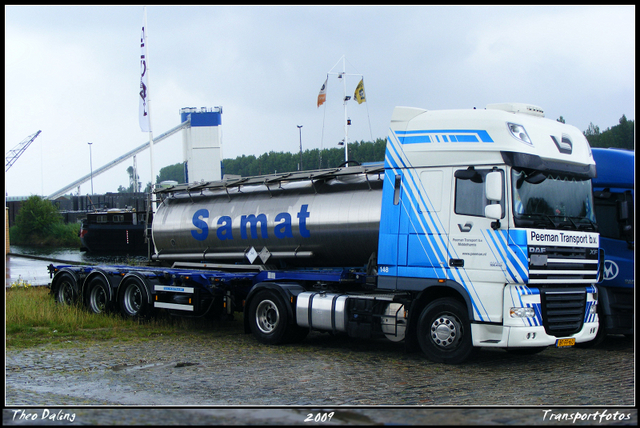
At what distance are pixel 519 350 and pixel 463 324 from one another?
1.94 metres

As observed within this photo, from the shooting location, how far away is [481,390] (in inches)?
311

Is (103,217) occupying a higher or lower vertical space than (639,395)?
higher

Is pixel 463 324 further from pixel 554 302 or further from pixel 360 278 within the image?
pixel 360 278

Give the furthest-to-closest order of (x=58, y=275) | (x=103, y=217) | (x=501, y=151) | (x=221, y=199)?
(x=103, y=217) → (x=58, y=275) → (x=221, y=199) → (x=501, y=151)

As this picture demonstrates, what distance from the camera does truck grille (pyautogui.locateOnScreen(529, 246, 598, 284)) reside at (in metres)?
8.74

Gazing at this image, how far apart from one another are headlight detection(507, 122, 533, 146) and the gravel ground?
318cm

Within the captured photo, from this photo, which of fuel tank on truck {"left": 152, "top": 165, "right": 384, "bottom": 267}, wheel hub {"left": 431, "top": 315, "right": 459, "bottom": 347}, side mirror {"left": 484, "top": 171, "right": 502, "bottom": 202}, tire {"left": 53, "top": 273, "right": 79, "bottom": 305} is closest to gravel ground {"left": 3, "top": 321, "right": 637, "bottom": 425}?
wheel hub {"left": 431, "top": 315, "right": 459, "bottom": 347}

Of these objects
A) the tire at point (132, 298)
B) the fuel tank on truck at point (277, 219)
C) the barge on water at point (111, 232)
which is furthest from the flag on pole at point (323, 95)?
the tire at point (132, 298)

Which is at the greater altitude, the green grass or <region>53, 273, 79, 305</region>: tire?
<region>53, 273, 79, 305</region>: tire

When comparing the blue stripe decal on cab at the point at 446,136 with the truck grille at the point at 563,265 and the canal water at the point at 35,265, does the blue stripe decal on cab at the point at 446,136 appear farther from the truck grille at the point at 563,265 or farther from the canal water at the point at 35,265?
the canal water at the point at 35,265

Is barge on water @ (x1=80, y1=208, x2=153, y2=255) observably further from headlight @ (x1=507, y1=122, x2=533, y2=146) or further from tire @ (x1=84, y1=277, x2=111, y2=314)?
headlight @ (x1=507, y1=122, x2=533, y2=146)

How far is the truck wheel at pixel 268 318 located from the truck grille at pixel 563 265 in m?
4.37

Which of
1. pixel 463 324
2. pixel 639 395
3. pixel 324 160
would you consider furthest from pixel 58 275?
pixel 324 160

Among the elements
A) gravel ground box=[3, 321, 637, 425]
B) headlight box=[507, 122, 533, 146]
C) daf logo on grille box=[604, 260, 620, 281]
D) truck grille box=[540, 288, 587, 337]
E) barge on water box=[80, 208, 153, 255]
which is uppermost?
headlight box=[507, 122, 533, 146]
